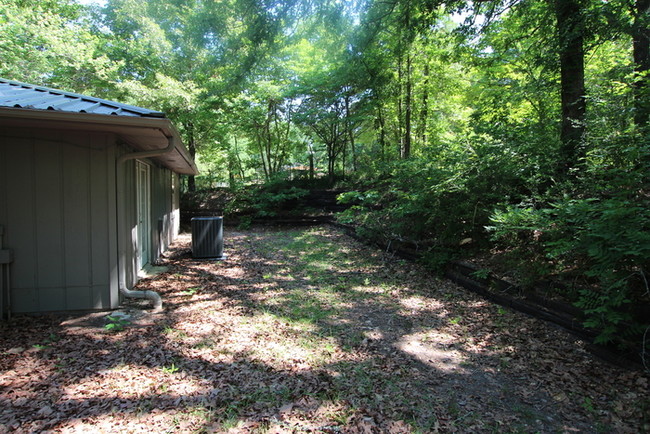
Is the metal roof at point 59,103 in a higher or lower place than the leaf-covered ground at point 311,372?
higher

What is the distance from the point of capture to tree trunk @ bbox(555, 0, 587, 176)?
4.50 m

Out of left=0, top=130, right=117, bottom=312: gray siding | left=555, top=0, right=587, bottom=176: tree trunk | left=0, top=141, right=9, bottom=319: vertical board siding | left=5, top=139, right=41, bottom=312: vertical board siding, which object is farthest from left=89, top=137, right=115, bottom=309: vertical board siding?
left=555, top=0, right=587, bottom=176: tree trunk

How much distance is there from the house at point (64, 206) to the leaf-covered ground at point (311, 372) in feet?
1.08

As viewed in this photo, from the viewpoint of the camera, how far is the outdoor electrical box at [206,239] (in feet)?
24.0

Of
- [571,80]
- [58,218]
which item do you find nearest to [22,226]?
[58,218]

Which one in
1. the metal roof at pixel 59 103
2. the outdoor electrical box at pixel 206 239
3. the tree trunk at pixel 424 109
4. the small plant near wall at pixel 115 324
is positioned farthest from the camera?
the tree trunk at pixel 424 109

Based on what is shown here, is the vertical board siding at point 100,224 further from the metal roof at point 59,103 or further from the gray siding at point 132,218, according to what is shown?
the metal roof at point 59,103

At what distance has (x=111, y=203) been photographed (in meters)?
3.99

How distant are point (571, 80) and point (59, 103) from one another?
6.40 metres

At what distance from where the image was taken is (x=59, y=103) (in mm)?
3586

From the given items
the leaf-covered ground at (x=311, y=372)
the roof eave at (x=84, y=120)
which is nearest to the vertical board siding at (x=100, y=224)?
the leaf-covered ground at (x=311, y=372)

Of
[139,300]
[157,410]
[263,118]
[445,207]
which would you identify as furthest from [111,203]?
[263,118]

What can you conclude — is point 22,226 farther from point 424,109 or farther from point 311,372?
point 424,109

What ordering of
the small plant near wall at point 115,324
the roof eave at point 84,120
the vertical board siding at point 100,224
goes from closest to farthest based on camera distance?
the roof eave at point 84,120 < the small plant near wall at point 115,324 < the vertical board siding at point 100,224
